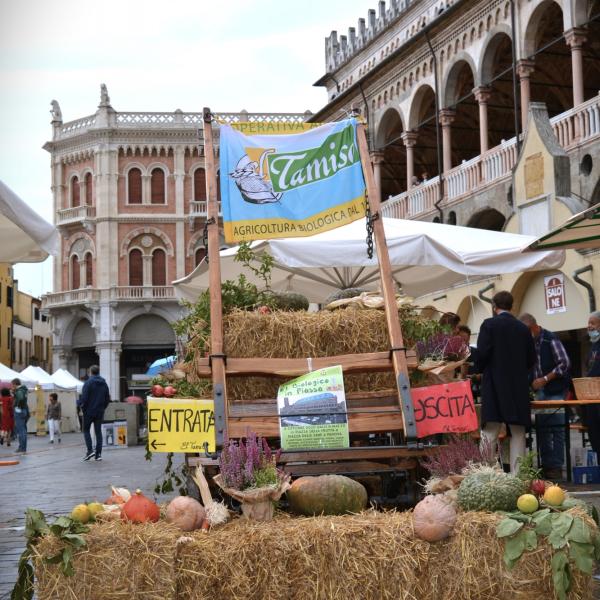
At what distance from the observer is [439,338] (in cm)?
625

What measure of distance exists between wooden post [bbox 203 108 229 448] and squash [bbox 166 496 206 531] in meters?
0.75

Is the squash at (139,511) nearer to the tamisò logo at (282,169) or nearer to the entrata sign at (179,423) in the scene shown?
the entrata sign at (179,423)

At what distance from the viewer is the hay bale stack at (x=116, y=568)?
13.3ft

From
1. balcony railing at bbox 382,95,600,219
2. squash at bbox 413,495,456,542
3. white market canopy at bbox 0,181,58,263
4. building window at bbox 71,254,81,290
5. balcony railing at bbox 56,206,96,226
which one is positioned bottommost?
squash at bbox 413,495,456,542

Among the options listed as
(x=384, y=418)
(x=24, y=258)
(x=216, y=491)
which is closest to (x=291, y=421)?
(x=384, y=418)

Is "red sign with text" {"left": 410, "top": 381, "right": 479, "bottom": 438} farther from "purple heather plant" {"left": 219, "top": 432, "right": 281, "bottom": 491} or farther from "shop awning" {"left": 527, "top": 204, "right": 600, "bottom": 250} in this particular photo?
"shop awning" {"left": 527, "top": 204, "right": 600, "bottom": 250}

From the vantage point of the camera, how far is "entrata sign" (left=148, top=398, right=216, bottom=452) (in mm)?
5344

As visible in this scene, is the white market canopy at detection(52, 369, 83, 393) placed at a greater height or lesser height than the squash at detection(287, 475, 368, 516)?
greater

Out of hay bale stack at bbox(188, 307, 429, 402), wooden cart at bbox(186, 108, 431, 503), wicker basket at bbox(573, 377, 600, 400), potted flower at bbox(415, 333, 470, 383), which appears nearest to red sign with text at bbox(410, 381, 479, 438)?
wooden cart at bbox(186, 108, 431, 503)

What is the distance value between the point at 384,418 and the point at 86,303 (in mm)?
49030

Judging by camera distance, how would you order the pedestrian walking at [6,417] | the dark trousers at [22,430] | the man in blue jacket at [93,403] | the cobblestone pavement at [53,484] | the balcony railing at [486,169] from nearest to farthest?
1. the cobblestone pavement at [53,484]
2. the man in blue jacket at [93,403]
3. the balcony railing at [486,169]
4. the dark trousers at [22,430]
5. the pedestrian walking at [6,417]

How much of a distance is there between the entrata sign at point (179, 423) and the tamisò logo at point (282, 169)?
1.50m

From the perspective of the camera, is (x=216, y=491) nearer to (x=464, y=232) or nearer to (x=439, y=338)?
(x=439, y=338)

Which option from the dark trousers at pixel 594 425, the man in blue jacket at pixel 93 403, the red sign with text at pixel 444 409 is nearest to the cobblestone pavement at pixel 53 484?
the man in blue jacket at pixel 93 403
